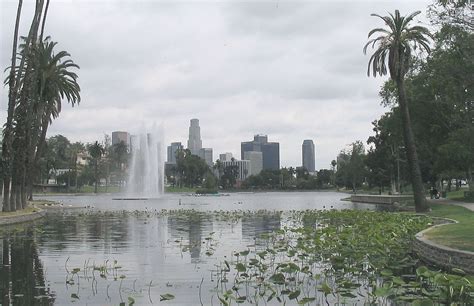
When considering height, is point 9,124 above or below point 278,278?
above

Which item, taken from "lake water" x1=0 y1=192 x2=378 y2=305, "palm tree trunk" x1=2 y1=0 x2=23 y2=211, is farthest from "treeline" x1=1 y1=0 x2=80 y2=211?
"lake water" x1=0 y1=192 x2=378 y2=305

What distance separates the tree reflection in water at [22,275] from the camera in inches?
480

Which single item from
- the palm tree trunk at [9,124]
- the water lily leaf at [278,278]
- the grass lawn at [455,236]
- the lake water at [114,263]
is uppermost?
the palm tree trunk at [9,124]

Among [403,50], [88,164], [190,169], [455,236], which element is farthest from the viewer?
[190,169]

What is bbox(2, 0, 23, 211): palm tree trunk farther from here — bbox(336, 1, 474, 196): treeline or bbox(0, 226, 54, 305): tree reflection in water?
bbox(336, 1, 474, 196): treeline

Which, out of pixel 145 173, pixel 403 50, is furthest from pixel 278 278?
pixel 145 173

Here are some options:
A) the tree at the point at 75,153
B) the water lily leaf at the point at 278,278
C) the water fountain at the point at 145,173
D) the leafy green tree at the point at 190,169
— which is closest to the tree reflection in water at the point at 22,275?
the water lily leaf at the point at 278,278

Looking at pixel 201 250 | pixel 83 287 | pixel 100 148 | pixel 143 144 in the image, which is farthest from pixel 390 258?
pixel 100 148

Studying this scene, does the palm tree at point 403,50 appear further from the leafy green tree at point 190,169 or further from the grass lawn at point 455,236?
the leafy green tree at point 190,169

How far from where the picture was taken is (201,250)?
69.3ft

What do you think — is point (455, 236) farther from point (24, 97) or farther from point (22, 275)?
point (24, 97)

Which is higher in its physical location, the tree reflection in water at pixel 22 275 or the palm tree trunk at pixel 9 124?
the palm tree trunk at pixel 9 124

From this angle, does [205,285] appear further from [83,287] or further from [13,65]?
[13,65]

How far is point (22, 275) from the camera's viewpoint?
15328mm
